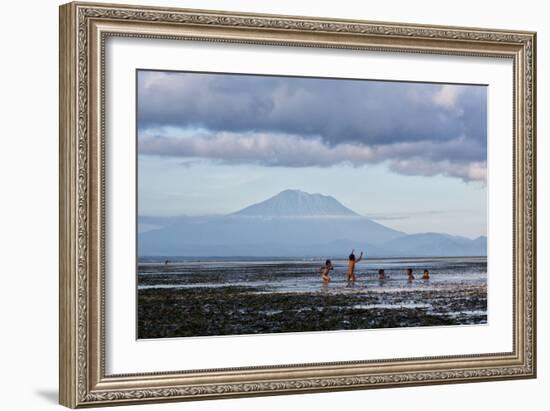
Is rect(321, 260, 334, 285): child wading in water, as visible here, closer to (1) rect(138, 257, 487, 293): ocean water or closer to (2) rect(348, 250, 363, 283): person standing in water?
(1) rect(138, 257, 487, 293): ocean water

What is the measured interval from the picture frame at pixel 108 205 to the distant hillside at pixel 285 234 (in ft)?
1.44

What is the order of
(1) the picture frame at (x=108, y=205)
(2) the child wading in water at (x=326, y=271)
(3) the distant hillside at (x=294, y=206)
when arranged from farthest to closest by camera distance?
(2) the child wading in water at (x=326, y=271) → (3) the distant hillside at (x=294, y=206) → (1) the picture frame at (x=108, y=205)

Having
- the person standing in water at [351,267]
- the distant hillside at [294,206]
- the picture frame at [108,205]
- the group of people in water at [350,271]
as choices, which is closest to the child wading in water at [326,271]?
Result: the group of people in water at [350,271]

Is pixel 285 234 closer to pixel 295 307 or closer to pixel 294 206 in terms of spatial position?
pixel 294 206

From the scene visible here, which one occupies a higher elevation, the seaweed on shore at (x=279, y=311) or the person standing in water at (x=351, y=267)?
the person standing in water at (x=351, y=267)

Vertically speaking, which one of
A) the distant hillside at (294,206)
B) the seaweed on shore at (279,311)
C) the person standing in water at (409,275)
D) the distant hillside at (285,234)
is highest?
the distant hillside at (294,206)

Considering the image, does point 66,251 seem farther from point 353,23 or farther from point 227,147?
point 353,23

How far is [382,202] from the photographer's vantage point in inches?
334

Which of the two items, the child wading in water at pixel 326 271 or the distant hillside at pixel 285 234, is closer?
the distant hillside at pixel 285 234

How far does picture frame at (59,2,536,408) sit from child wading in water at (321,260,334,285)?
53cm

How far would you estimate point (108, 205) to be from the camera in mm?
7691

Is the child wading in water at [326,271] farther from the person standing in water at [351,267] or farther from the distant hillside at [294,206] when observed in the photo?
the distant hillside at [294,206]

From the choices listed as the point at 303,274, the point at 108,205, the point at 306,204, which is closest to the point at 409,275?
the point at 303,274

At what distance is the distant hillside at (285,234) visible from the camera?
792 cm
